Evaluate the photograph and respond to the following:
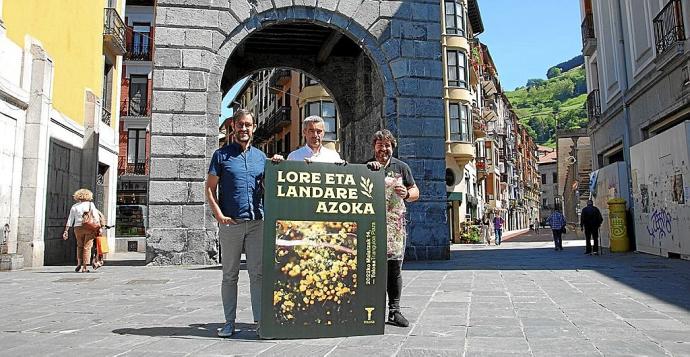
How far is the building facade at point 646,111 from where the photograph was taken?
38.9ft

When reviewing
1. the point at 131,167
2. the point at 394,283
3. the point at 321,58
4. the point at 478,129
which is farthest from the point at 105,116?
the point at 478,129

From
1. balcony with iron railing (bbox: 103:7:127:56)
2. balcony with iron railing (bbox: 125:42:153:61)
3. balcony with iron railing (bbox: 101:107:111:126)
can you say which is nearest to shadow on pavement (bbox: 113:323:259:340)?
balcony with iron railing (bbox: 101:107:111:126)

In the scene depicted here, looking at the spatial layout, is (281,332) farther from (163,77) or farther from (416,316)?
(163,77)

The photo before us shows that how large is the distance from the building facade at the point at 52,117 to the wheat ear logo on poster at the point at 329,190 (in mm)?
8218

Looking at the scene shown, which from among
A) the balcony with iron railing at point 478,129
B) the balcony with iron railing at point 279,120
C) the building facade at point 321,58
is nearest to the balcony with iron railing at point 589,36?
the building facade at point 321,58

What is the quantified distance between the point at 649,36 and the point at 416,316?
496 inches

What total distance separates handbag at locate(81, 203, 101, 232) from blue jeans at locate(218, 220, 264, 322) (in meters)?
6.55

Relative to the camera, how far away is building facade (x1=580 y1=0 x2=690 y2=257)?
11852mm

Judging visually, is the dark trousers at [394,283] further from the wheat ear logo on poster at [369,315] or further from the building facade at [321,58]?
the building facade at [321,58]

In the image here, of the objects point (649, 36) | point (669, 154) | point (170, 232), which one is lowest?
point (170, 232)

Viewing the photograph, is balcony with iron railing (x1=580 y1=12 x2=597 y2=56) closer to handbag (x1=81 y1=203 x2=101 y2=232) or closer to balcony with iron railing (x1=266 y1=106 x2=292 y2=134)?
handbag (x1=81 y1=203 x2=101 y2=232)

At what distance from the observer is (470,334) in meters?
4.35

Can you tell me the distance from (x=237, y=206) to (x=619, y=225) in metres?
14.2

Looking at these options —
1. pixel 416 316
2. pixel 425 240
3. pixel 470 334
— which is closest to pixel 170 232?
pixel 425 240
